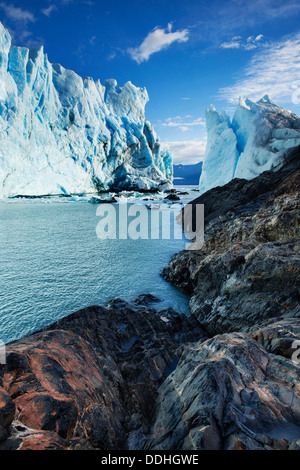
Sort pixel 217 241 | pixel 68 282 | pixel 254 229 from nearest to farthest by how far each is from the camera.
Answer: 1. pixel 254 229
2. pixel 68 282
3. pixel 217 241

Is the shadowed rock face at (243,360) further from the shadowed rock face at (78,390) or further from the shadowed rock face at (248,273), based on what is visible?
the shadowed rock face at (78,390)

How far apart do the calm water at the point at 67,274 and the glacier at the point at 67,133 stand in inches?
802

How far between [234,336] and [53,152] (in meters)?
39.6

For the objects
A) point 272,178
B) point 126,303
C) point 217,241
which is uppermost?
point 272,178

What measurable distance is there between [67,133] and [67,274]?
34.6 m

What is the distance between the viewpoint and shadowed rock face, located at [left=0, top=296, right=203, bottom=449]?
7.11ft

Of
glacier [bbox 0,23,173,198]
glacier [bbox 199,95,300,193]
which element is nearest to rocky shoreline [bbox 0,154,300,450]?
glacier [bbox 199,95,300,193]

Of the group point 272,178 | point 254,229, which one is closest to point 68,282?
point 254,229

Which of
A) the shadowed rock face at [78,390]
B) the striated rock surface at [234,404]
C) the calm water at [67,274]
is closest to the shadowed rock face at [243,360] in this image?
the striated rock surface at [234,404]

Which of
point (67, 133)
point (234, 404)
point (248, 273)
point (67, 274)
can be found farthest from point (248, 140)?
point (67, 133)

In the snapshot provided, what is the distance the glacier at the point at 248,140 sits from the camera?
1900 cm
